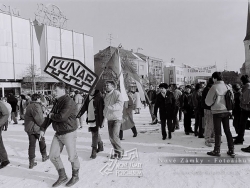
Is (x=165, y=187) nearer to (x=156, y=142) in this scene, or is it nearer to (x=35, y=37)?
(x=156, y=142)

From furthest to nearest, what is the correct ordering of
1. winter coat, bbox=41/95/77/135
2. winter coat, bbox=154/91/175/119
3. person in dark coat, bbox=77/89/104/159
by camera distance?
1. winter coat, bbox=154/91/175/119
2. person in dark coat, bbox=77/89/104/159
3. winter coat, bbox=41/95/77/135

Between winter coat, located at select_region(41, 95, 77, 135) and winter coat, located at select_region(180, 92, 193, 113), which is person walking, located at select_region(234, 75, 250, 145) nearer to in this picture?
winter coat, located at select_region(180, 92, 193, 113)

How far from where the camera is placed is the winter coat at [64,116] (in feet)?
13.3

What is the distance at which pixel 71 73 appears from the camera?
5027mm

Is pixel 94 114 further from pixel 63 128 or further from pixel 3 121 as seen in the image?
pixel 3 121

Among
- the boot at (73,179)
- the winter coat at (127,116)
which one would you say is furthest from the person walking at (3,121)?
the winter coat at (127,116)

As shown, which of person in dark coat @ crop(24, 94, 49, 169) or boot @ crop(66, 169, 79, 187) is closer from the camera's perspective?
boot @ crop(66, 169, 79, 187)

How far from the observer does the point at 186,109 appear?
26.5 ft

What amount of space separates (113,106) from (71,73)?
118 cm

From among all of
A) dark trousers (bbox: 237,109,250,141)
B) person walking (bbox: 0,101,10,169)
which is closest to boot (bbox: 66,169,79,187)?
person walking (bbox: 0,101,10,169)

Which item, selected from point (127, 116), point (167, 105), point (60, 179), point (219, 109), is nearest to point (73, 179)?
point (60, 179)

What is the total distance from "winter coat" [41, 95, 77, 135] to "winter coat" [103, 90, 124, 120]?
4.12 feet

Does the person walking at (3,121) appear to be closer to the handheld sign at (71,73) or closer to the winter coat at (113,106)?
the handheld sign at (71,73)

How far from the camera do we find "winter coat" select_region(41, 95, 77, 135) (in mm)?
4051
